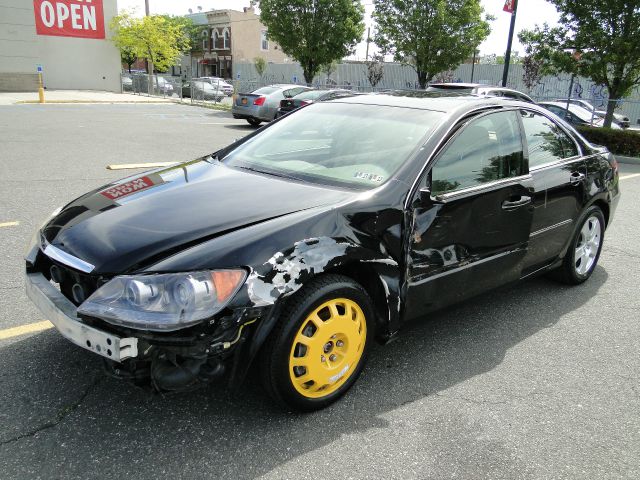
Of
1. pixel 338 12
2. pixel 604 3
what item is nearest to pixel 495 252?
pixel 604 3

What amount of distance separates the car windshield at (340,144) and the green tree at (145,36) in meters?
34.2

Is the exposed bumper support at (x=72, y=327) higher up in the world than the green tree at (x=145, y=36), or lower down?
lower down

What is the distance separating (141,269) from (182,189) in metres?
0.83

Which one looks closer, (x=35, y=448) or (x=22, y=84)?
(x=35, y=448)

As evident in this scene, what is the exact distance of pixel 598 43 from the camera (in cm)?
1392

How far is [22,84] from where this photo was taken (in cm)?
3053

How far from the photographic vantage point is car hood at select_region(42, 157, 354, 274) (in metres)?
2.36

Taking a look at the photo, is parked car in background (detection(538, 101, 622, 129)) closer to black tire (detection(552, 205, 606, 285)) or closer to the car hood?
black tire (detection(552, 205, 606, 285))

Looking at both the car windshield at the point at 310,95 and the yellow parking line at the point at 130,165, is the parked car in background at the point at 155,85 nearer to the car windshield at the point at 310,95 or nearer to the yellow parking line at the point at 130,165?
the car windshield at the point at 310,95

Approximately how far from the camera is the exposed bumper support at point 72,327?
214 centimetres

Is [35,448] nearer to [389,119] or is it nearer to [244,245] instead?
[244,245]

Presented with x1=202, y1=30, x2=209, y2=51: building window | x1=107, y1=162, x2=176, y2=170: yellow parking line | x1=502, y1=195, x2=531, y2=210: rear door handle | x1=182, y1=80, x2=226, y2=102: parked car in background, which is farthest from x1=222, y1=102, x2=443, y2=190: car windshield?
x1=202, y1=30, x2=209, y2=51: building window

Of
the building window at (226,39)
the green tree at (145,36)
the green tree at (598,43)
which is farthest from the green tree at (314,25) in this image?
the building window at (226,39)

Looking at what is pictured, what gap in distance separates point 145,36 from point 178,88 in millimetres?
4548
